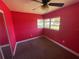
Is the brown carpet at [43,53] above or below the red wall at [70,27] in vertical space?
below

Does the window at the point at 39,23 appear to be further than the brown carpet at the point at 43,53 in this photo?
Yes

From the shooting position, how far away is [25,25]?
4.37m

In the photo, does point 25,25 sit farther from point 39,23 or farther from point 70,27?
point 70,27

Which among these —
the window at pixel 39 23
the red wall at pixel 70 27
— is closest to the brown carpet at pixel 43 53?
the red wall at pixel 70 27

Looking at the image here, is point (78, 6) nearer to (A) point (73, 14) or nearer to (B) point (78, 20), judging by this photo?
(A) point (73, 14)

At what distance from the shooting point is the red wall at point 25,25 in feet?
12.8

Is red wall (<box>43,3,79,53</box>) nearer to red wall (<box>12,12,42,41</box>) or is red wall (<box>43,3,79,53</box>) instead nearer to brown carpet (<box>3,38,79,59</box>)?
brown carpet (<box>3,38,79,59</box>)

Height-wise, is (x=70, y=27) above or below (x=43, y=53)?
above

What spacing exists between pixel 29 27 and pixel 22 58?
2.61 m

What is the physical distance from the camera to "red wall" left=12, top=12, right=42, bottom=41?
3912mm

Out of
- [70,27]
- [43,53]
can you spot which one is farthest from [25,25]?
[70,27]

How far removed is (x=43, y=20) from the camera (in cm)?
561

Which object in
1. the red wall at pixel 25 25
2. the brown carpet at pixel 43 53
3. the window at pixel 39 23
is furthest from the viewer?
the window at pixel 39 23

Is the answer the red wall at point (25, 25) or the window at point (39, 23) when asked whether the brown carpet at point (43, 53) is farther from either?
the window at point (39, 23)
